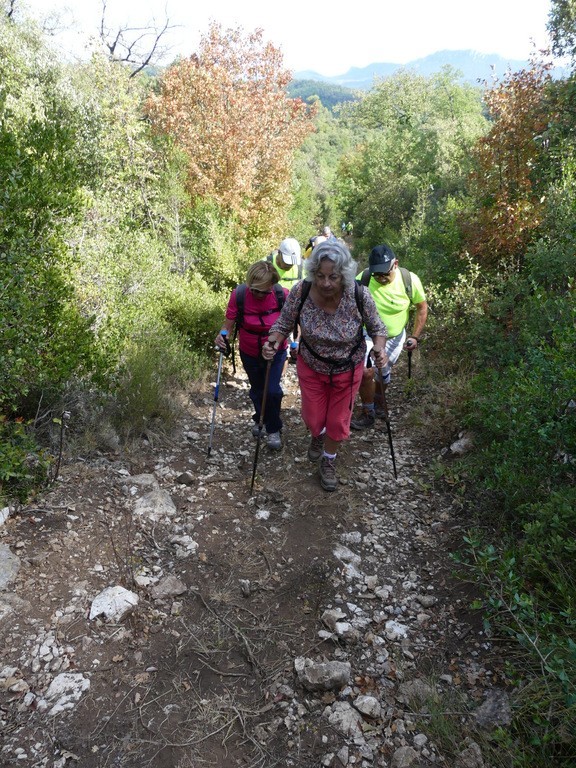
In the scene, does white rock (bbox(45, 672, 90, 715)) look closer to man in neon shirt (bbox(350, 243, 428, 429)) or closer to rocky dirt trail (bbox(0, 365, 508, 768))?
rocky dirt trail (bbox(0, 365, 508, 768))

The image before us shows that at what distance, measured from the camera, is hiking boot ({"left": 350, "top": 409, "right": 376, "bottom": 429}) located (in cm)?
586

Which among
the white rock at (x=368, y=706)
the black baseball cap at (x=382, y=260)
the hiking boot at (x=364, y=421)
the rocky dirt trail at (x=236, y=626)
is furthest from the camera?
the hiking boot at (x=364, y=421)

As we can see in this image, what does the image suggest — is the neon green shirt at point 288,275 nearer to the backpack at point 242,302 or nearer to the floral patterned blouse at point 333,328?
the backpack at point 242,302

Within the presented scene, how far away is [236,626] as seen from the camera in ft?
10.3

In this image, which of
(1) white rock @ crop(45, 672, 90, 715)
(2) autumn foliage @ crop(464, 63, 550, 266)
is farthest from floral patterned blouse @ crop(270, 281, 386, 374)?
(2) autumn foliage @ crop(464, 63, 550, 266)

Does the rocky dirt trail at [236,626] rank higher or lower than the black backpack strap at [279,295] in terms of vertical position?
lower

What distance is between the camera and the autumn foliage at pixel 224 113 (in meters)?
12.3

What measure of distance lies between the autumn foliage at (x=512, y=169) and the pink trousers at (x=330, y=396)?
4.02m

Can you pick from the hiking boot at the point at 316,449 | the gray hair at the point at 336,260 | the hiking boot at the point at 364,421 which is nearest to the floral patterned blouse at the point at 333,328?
the gray hair at the point at 336,260

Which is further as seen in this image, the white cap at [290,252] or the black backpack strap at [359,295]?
the white cap at [290,252]

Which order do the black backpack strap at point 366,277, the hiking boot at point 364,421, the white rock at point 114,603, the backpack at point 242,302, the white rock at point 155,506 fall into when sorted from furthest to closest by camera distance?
the hiking boot at point 364,421
the black backpack strap at point 366,277
the backpack at point 242,302
the white rock at point 155,506
the white rock at point 114,603

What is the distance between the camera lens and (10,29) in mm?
12719

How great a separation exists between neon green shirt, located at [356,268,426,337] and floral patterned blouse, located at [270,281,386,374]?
4.16ft

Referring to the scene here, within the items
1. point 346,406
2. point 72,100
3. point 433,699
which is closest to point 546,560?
point 433,699
